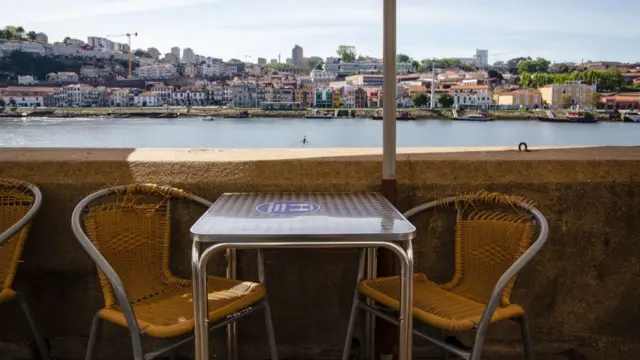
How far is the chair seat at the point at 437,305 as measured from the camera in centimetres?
180

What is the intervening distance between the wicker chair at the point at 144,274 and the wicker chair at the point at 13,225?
0.22m

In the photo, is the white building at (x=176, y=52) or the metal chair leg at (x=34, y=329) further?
the white building at (x=176, y=52)

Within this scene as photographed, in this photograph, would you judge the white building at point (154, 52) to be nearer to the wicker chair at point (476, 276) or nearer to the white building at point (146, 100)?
the white building at point (146, 100)

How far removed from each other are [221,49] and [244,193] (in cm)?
3910

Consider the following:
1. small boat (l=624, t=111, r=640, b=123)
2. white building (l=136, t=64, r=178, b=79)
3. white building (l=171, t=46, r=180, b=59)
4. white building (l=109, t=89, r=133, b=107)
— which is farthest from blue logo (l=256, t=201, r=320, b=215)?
white building (l=171, t=46, r=180, b=59)

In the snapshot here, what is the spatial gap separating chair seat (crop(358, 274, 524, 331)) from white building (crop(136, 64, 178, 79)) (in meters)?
34.9

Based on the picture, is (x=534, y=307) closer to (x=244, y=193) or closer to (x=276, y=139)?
(x=244, y=193)

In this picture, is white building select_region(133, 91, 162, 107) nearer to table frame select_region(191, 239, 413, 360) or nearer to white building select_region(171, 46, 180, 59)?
white building select_region(171, 46, 180, 59)

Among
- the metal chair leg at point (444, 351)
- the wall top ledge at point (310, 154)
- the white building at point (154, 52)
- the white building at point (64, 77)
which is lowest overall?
the metal chair leg at point (444, 351)

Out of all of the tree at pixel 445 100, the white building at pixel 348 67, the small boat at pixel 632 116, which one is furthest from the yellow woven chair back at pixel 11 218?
the tree at pixel 445 100

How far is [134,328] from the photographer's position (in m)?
1.69

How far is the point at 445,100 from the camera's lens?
55031mm

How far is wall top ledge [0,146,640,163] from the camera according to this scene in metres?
2.40

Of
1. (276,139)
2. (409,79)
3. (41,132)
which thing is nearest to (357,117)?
(409,79)
